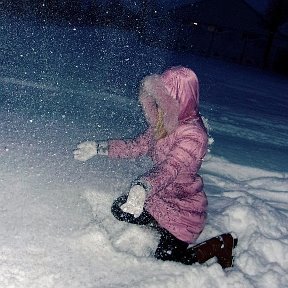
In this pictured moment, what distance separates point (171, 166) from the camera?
222 cm

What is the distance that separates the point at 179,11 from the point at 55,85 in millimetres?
22556

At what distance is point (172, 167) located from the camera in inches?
87.5

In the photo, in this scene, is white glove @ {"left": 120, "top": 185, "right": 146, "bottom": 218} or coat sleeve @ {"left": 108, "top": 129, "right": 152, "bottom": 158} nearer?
white glove @ {"left": 120, "top": 185, "right": 146, "bottom": 218}

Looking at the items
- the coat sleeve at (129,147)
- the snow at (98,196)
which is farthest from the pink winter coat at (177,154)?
the snow at (98,196)

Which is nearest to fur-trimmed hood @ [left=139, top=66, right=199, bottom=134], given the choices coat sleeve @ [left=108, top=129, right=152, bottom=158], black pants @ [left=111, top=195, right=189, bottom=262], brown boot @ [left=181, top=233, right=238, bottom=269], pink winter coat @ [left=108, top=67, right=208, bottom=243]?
pink winter coat @ [left=108, top=67, right=208, bottom=243]

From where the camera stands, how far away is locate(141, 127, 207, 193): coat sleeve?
2168mm

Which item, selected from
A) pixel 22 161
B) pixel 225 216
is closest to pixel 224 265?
pixel 225 216

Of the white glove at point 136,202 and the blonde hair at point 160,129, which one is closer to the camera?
the white glove at point 136,202

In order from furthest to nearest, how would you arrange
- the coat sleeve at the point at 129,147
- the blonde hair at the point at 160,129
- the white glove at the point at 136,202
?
the coat sleeve at the point at 129,147 < the blonde hair at the point at 160,129 < the white glove at the point at 136,202

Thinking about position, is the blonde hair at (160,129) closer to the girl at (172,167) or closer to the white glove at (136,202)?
the girl at (172,167)

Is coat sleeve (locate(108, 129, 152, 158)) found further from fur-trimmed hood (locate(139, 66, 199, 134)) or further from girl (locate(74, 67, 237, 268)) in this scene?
fur-trimmed hood (locate(139, 66, 199, 134))

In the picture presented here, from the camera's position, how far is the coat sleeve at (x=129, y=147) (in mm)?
2715

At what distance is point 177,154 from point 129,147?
58 centimetres

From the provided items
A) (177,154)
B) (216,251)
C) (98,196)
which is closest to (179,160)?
(177,154)
